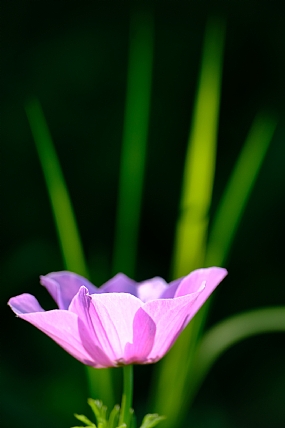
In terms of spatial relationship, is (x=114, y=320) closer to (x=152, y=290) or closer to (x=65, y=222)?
(x=152, y=290)

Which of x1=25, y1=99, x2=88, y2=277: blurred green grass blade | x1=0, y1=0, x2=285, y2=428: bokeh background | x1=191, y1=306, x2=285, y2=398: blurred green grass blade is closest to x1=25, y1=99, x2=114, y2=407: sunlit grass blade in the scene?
x1=25, y1=99, x2=88, y2=277: blurred green grass blade

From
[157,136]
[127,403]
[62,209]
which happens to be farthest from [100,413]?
[157,136]

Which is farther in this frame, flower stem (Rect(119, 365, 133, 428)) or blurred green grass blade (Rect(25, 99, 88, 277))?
blurred green grass blade (Rect(25, 99, 88, 277))

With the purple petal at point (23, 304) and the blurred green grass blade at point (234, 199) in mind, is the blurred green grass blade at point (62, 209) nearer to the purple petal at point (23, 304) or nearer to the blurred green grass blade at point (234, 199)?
the blurred green grass blade at point (234, 199)

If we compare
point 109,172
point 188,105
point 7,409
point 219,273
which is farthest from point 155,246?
point 219,273

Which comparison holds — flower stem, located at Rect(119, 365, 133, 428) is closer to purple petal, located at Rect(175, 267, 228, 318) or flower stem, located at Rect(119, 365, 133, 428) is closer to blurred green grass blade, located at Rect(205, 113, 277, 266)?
purple petal, located at Rect(175, 267, 228, 318)
